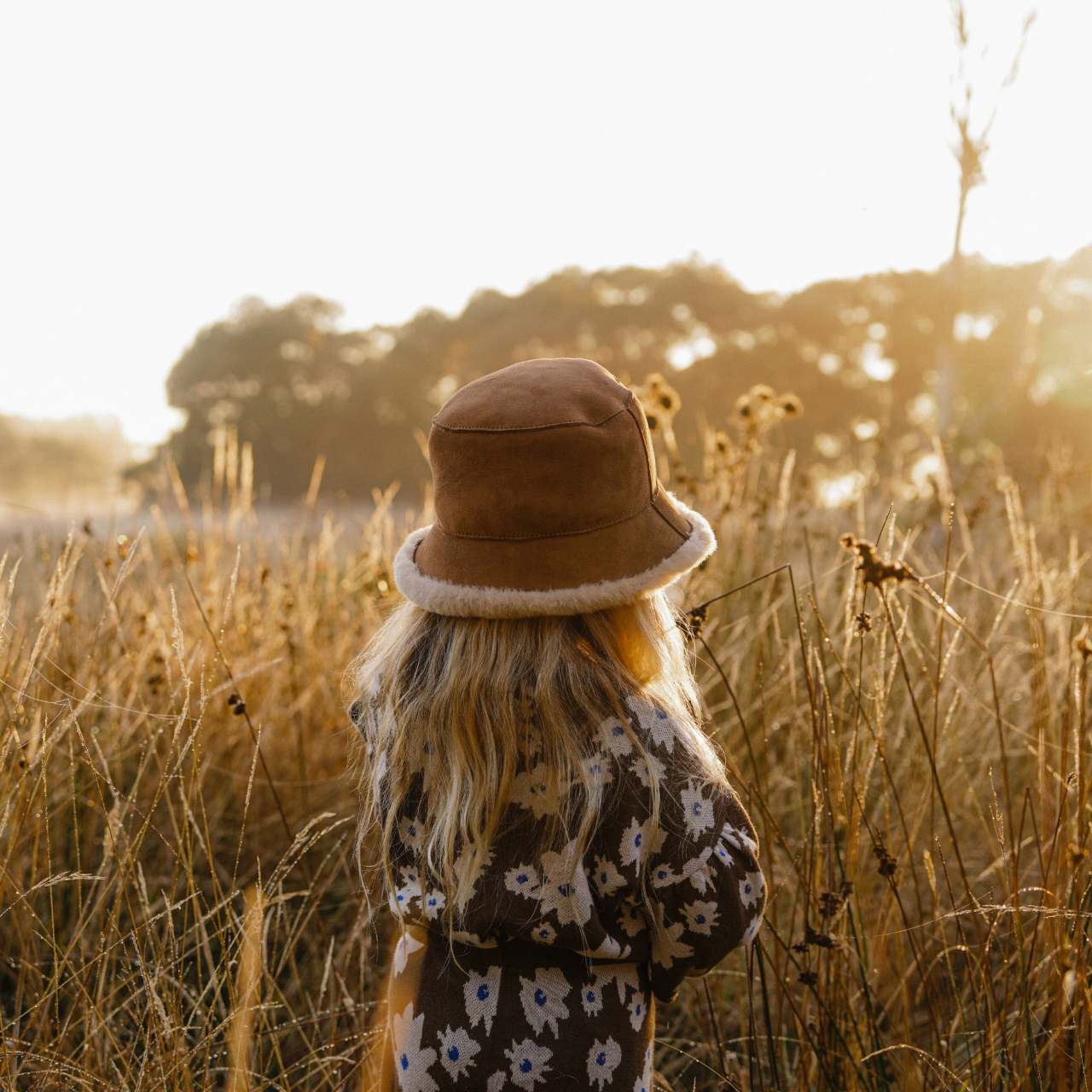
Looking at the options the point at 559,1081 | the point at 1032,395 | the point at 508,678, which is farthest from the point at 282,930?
the point at 1032,395

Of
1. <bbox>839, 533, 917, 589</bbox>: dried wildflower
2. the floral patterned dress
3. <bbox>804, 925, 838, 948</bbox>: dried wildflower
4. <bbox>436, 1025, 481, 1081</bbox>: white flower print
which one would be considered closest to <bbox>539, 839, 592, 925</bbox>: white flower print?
the floral patterned dress

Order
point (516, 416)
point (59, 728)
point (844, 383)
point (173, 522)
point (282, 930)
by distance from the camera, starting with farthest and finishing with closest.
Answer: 1. point (844, 383)
2. point (173, 522)
3. point (282, 930)
4. point (59, 728)
5. point (516, 416)

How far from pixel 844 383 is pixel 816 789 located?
16.4 m

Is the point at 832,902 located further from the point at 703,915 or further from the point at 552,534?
the point at 552,534

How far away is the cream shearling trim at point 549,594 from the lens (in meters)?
1.27

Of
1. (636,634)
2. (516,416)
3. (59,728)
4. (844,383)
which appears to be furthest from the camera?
(844,383)

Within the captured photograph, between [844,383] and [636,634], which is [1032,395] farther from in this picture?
[636,634]

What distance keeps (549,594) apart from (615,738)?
217 mm

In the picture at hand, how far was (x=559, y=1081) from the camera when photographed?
50.3 inches

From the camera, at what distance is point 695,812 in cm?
127

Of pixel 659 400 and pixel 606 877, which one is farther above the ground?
pixel 659 400

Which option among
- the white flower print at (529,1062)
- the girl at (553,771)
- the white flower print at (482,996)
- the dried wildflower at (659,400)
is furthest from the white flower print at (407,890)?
the dried wildflower at (659,400)

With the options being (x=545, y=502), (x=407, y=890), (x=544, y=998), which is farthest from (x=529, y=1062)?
(x=545, y=502)

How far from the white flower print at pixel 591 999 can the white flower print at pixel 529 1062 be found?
2.9 inches
